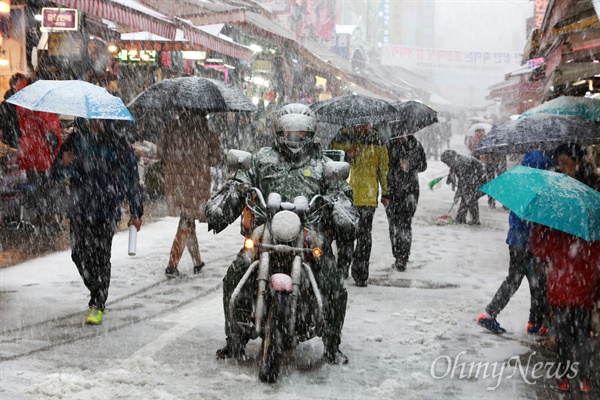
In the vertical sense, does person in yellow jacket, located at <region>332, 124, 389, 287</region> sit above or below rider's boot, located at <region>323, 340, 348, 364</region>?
above

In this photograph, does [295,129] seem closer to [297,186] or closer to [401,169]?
[297,186]

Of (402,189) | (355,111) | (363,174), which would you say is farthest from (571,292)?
(402,189)

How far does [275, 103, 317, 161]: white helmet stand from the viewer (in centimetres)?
521

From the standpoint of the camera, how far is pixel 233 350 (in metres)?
5.13

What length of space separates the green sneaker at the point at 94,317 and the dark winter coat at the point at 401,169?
14.1 ft

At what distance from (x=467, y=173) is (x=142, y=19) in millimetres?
7222

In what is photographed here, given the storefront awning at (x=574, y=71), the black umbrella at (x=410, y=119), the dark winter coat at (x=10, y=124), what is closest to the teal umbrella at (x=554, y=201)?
the storefront awning at (x=574, y=71)

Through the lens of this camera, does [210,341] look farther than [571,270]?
Yes

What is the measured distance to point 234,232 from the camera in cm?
1215

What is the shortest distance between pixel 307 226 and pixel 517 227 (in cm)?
199

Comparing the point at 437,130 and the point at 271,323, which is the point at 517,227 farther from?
the point at 437,130

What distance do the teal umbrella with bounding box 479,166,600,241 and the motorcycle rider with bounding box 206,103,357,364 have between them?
114cm

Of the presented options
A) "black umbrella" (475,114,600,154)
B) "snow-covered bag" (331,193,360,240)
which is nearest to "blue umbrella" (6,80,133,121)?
"snow-covered bag" (331,193,360,240)

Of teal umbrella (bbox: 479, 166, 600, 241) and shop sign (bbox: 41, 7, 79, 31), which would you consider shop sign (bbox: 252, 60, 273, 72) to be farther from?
teal umbrella (bbox: 479, 166, 600, 241)
